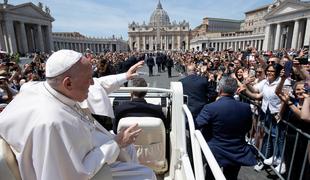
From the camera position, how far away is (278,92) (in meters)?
3.45

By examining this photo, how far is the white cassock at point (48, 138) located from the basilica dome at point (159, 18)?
129m

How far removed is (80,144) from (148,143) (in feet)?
3.81

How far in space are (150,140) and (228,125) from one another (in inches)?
39.8

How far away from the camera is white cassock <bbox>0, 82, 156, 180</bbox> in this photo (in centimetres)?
134

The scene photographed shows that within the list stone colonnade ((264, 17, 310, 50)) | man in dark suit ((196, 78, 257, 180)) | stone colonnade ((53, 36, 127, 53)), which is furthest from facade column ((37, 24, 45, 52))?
man in dark suit ((196, 78, 257, 180))

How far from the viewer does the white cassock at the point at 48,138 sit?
4.38 ft

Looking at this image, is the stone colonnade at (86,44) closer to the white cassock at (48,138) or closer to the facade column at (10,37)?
the facade column at (10,37)

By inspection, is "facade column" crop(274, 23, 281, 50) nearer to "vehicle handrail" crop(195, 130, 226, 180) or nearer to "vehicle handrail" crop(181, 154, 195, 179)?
"vehicle handrail" crop(181, 154, 195, 179)

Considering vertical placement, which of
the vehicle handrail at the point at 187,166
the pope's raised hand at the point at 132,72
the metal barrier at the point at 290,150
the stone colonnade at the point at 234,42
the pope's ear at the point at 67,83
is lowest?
the metal barrier at the point at 290,150

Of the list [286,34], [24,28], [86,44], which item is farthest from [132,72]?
[86,44]

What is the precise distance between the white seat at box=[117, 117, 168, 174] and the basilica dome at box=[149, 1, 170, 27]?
419ft

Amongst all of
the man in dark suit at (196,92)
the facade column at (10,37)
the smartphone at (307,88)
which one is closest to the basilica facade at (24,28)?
the facade column at (10,37)

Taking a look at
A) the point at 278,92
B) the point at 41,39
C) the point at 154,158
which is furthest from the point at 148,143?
the point at 41,39

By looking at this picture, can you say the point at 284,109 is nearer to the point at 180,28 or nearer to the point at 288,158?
the point at 288,158
